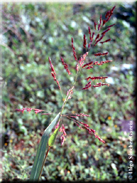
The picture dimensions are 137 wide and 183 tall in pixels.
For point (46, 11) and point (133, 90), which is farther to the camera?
point (46, 11)

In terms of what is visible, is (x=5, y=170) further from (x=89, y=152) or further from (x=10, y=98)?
(x=10, y=98)

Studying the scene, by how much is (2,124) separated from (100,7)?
2.73m

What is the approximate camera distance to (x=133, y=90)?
2574 millimetres

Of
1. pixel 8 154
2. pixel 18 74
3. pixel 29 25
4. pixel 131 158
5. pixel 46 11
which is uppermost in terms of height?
pixel 46 11

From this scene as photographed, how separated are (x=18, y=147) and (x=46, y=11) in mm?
2535

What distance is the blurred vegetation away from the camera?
1774 millimetres

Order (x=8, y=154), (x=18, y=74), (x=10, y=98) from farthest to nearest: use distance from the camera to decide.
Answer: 1. (x=18, y=74)
2. (x=10, y=98)
3. (x=8, y=154)

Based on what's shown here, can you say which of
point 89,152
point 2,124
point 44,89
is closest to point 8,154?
point 2,124

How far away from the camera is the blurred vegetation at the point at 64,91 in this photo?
1774 millimetres

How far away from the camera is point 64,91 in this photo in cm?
244

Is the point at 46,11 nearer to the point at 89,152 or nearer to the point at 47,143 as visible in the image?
the point at 89,152

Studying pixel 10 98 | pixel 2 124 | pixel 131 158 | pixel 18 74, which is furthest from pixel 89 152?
pixel 18 74

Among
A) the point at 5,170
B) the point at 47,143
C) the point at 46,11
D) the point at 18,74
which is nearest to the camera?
the point at 47,143

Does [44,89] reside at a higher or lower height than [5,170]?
higher
